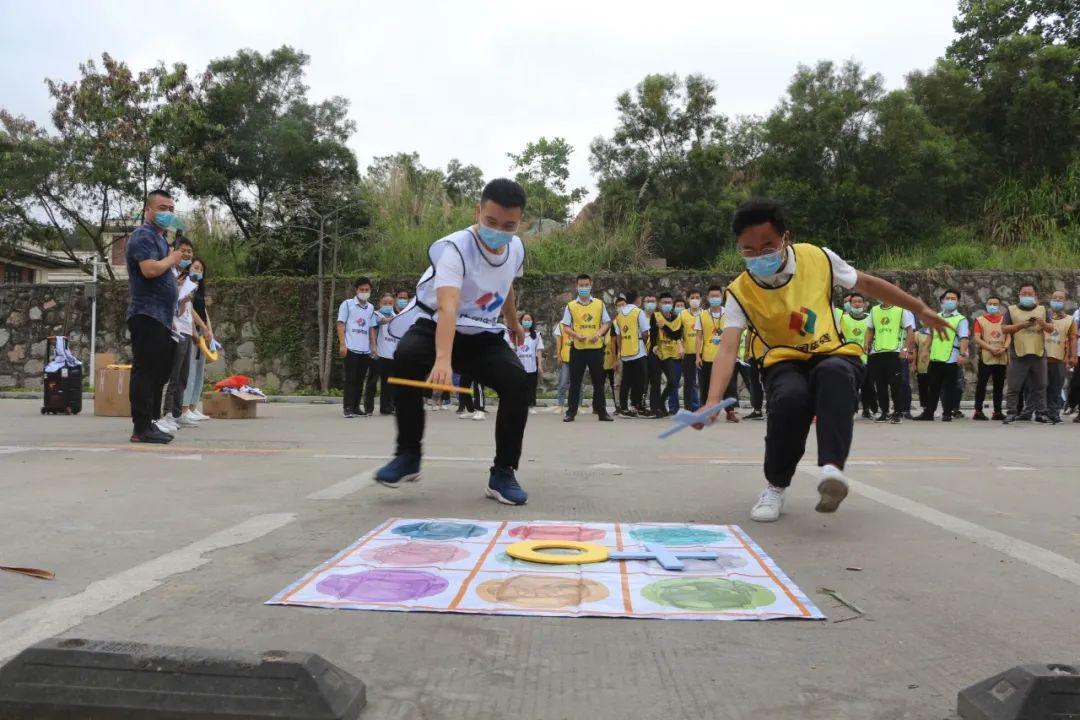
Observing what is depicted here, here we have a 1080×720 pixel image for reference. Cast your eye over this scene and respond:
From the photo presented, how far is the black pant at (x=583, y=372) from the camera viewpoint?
→ 12.4 meters

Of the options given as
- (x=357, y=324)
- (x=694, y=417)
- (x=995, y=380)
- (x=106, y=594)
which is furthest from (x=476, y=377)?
(x=995, y=380)

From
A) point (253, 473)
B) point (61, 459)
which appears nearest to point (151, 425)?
point (61, 459)

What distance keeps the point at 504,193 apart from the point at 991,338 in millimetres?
10418

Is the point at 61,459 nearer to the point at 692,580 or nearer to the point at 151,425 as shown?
the point at 151,425

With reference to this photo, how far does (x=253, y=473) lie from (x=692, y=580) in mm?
3482

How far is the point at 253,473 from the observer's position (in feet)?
18.7

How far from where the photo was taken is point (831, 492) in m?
3.98

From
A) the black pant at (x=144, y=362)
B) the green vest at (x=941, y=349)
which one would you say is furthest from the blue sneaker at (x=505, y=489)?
the green vest at (x=941, y=349)

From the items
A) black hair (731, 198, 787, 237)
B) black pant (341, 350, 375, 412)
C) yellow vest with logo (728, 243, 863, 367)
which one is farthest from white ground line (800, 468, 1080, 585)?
black pant (341, 350, 375, 412)

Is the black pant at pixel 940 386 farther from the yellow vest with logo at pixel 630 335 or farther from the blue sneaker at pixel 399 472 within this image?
the blue sneaker at pixel 399 472

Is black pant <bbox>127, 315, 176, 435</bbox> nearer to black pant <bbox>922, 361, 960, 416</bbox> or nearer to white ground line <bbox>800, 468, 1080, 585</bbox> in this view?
white ground line <bbox>800, 468, 1080, 585</bbox>

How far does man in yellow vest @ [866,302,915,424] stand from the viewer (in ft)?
41.1

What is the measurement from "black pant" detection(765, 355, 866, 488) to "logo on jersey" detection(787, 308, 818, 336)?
15 cm

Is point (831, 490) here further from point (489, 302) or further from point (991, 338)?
point (991, 338)
